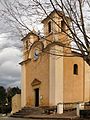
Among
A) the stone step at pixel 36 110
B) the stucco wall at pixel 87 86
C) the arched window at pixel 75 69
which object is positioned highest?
the arched window at pixel 75 69

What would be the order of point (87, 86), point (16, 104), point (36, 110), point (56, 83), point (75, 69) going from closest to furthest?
point (56, 83)
point (36, 110)
point (75, 69)
point (87, 86)
point (16, 104)

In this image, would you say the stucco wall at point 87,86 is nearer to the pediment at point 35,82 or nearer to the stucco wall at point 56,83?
the stucco wall at point 56,83

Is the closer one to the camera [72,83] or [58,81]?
[58,81]

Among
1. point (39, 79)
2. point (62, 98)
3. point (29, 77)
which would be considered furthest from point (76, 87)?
point (29, 77)

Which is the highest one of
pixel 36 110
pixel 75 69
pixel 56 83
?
pixel 75 69

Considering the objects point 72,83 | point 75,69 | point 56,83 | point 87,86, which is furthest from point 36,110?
point 87,86

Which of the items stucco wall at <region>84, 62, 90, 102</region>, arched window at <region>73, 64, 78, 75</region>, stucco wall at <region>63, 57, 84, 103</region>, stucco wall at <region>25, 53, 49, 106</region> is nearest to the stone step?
stucco wall at <region>25, 53, 49, 106</region>

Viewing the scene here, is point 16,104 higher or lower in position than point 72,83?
lower

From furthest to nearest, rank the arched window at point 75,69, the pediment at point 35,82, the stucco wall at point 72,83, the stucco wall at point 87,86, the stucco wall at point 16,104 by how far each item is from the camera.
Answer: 1. the stucco wall at point 16,104
2. the pediment at point 35,82
3. the stucco wall at point 87,86
4. the arched window at point 75,69
5. the stucco wall at point 72,83

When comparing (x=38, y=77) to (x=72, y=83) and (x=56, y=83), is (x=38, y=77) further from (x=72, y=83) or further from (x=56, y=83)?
(x=72, y=83)

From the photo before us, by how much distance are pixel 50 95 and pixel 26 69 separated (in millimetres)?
9836

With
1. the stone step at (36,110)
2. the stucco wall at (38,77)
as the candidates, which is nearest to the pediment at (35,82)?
the stucco wall at (38,77)

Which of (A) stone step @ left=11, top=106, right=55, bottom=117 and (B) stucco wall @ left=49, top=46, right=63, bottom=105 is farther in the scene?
(B) stucco wall @ left=49, top=46, right=63, bottom=105

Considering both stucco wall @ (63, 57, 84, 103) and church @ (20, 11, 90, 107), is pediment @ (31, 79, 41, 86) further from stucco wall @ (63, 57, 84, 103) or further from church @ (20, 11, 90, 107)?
stucco wall @ (63, 57, 84, 103)
